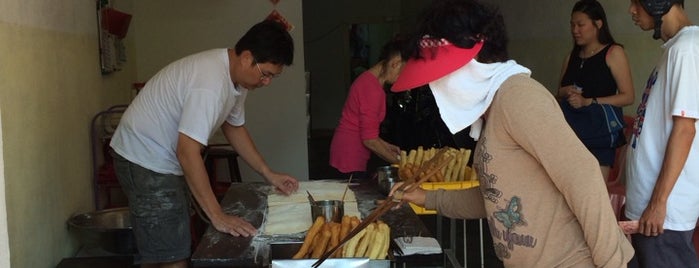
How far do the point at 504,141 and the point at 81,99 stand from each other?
268cm

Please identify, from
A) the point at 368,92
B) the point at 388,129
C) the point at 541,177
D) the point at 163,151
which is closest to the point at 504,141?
the point at 541,177

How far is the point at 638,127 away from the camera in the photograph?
91.8 inches

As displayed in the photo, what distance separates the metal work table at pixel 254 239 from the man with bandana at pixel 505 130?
449 millimetres

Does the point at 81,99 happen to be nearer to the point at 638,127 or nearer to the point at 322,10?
the point at 638,127

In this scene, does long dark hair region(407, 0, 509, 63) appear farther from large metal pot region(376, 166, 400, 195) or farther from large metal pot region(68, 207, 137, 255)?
large metal pot region(68, 207, 137, 255)

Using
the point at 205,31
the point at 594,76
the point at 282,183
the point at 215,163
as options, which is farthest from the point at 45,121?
the point at 594,76

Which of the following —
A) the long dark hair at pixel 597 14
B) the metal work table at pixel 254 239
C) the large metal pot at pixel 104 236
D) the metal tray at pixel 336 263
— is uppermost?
the long dark hair at pixel 597 14

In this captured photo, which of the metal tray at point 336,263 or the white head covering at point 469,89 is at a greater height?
the white head covering at point 469,89

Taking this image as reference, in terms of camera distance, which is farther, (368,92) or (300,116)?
(300,116)

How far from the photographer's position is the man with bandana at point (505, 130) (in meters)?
1.45

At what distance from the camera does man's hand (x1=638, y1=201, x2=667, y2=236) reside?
7.19 feet

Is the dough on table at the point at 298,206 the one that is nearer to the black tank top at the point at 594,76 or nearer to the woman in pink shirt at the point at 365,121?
the woman in pink shirt at the point at 365,121

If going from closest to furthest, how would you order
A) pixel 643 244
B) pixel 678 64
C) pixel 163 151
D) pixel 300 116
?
pixel 678 64 → pixel 643 244 → pixel 163 151 → pixel 300 116

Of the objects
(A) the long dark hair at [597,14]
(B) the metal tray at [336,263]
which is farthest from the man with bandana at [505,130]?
(A) the long dark hair at [597,14]
